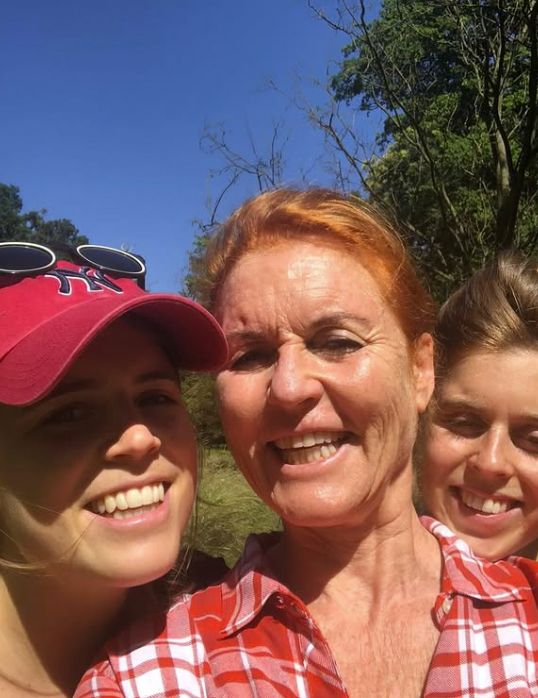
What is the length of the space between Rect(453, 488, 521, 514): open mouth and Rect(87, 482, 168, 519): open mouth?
1.13 meters

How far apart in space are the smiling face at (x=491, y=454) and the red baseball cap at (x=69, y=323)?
3.03ft

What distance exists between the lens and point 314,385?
178 centimetres

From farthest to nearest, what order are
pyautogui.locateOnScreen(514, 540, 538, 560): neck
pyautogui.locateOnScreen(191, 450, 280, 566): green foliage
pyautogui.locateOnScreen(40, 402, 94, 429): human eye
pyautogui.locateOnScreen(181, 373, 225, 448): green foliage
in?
pyautogui.locateOnScreen(191, 450, 280, 566): green foliage
pyautogui.locateOnScreen(181, 373, 225, 448): green foliage
pyautogui.locateOnScreen(514, 540, 538, 560): neck
pyautogui.locateOnScreen(40, 402, 94, 429): human eye

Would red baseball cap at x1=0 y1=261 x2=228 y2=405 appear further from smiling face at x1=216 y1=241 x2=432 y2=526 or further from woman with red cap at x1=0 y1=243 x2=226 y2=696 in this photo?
smiling face at x1=216 y1=241 x2=432 y2=526

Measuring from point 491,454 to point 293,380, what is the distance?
0.81 meters

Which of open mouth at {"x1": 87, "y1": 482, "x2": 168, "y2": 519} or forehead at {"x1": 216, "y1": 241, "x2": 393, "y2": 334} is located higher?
forehead at {"x1": 216, "y1": 241, "x2": 393, "y2": 334}

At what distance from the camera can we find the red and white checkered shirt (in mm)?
1580

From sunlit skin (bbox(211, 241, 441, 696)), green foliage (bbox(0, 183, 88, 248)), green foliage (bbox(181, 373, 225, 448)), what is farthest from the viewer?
green foliage (bbox(0, 183, 88, 248))

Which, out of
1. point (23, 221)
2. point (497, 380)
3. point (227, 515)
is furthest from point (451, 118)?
point (23, 221)

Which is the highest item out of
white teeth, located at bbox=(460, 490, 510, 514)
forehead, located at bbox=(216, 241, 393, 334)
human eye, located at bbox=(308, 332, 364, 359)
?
forehead, located at bbox=(216, 241, 393, 334)

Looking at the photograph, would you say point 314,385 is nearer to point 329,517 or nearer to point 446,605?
point 329,517

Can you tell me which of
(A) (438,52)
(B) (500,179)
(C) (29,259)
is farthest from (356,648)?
(A) (438,52)

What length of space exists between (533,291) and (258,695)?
164cm

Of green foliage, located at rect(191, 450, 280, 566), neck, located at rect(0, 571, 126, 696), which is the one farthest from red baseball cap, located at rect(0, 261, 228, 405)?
green foliage, located at rect(191, 450, 280, 566)
